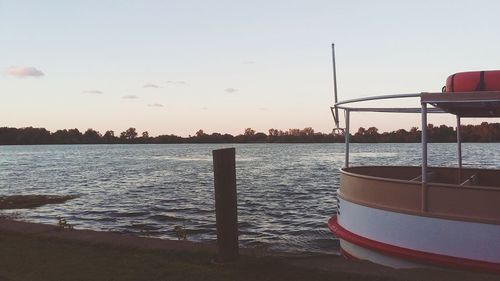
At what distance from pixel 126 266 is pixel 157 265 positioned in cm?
44

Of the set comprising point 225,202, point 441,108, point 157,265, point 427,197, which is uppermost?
point 441,108

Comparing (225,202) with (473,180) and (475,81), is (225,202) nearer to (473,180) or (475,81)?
(475,81)

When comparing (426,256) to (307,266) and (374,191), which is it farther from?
(307,266)

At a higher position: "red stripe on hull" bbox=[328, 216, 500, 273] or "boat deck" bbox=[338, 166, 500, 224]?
"boat deck" bbox=[338, 166, 500, 224]

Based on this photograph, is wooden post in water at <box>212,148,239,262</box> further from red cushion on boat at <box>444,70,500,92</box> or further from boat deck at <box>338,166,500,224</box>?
red cushion on boat at <box>444,70,500,92</box>

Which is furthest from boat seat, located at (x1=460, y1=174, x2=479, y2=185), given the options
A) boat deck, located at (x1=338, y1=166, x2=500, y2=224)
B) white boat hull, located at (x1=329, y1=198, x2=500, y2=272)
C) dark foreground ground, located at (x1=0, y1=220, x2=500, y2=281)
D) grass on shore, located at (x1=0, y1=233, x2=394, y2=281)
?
grass on shore, located at (x1=0, y1=233, x2=394, y2=281)

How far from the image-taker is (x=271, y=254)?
25.2 ft

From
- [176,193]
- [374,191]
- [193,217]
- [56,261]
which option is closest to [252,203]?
[193,217]

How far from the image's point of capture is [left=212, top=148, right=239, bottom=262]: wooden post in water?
682cm

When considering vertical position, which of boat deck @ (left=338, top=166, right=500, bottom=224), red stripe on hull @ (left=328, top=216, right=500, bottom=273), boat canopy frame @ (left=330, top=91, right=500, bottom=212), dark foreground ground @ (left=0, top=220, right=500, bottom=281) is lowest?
red stripe on hull @ (left=328, top=216, right=500, bottom=273)

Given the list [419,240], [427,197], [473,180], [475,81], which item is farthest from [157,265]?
[473,180]

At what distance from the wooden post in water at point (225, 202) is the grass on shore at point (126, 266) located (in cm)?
25

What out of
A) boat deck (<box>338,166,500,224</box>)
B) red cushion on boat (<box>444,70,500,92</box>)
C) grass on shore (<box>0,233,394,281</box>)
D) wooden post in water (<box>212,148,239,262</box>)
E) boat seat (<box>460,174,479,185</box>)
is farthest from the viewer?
boat seat (<box>460,174,479,185</box>)

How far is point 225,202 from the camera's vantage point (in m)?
6.87
